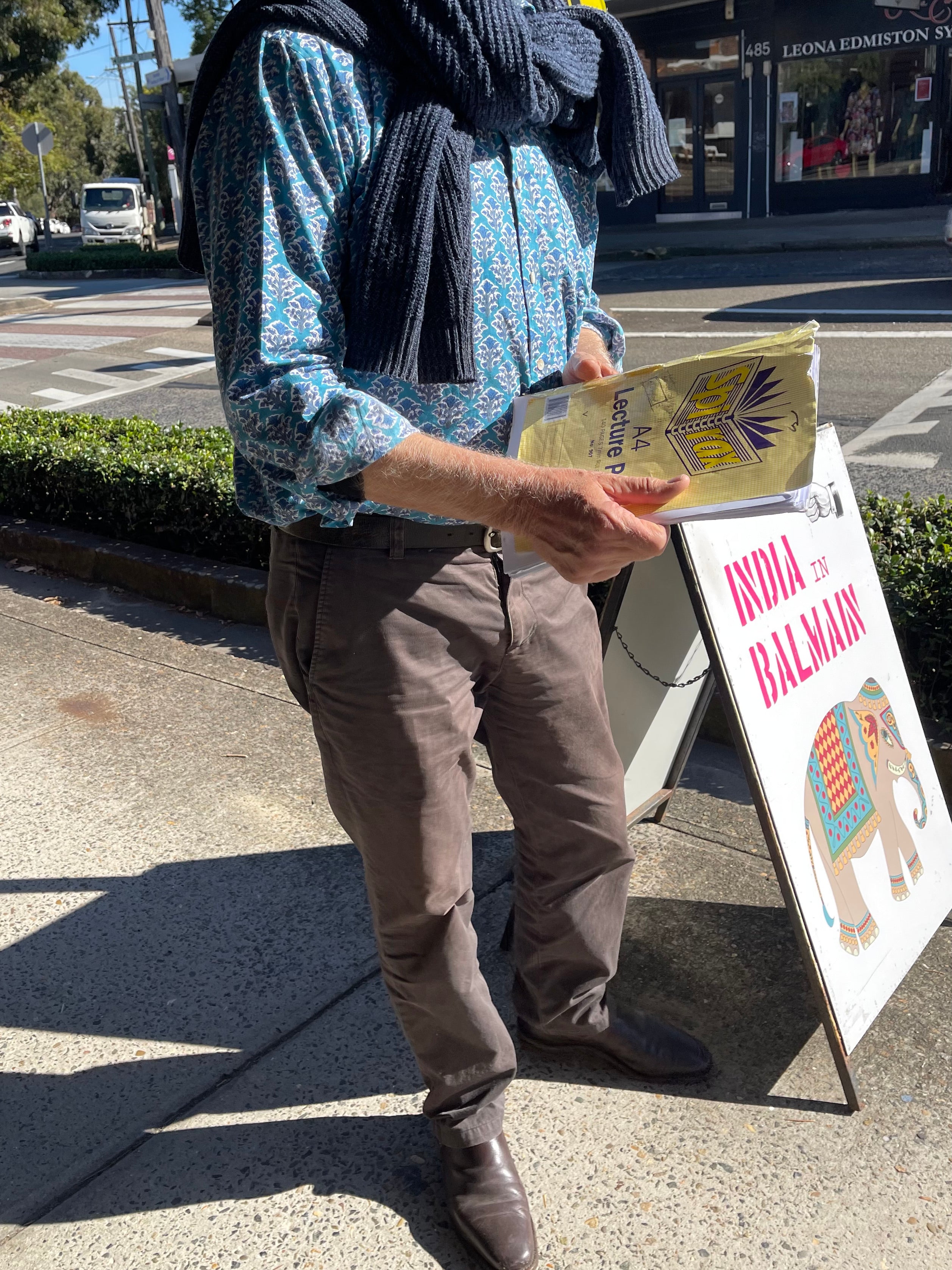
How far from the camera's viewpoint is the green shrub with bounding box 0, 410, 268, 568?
5.26 meters

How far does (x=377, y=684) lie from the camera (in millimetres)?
1888

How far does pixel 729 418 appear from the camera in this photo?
163 centimetres

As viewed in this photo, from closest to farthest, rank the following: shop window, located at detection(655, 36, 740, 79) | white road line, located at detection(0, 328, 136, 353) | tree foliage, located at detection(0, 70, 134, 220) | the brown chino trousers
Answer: the brown chino trousers
white road line, located at detection(0, 328, 136, 353)
shop window, located at detection(655, 36, 740, 79)
tree foliage, located at detection(0, 70, 134, 220)

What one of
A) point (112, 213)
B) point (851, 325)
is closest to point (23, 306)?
point (851, 325)

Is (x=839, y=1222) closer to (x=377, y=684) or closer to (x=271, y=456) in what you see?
(x=377, y=684)

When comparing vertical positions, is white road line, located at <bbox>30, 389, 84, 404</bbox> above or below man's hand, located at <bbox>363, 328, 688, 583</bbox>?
below

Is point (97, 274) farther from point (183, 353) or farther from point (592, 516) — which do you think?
point (592, 516)

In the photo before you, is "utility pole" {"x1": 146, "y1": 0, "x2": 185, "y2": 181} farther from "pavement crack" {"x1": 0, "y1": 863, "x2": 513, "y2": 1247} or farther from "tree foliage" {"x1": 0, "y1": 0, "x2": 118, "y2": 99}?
"tree foliage" {"x1": 0, "y1": 0, "x2": 118, "y2": 99}

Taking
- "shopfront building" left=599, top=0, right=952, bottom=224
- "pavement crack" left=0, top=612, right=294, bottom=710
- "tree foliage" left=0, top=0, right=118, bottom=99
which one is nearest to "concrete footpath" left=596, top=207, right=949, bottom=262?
"shopfront building" left=599, top=0, right=952, bottom=224

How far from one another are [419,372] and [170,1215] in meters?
1.55

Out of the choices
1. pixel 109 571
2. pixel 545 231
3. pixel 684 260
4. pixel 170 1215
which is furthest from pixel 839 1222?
pixel 684 260

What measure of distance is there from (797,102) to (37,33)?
96.4 feet

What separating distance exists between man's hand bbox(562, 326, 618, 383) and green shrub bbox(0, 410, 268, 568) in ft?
9.21

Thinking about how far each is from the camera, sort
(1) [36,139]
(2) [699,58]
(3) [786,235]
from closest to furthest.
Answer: (3) [786,235] < (2) [699,58] < (1) [36,139]
